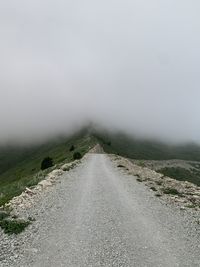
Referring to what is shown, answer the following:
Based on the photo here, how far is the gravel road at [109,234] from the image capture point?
1427 cm

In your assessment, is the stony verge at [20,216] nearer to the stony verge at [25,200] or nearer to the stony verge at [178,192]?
the stony verge at [25,200]

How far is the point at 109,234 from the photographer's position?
17.6 m

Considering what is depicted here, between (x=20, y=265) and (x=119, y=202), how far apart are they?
42.8ft

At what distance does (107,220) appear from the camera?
2039 cm

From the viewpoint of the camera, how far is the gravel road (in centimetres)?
1427

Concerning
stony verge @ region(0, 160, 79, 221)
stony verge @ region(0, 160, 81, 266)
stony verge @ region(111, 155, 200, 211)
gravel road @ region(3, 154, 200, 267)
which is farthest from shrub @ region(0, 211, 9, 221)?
stony verge @ region(111, 155, 200, 211)

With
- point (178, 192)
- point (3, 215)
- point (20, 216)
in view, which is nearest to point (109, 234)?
point (20, 216)

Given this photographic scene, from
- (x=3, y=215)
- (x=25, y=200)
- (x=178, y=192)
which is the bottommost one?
(x=25, y=200)

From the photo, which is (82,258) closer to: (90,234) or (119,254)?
(119,254)

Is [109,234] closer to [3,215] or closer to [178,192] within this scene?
[3,215]

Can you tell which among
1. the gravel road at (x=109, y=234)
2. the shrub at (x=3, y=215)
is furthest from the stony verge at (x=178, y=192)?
the shrub at (x=3, y=215)

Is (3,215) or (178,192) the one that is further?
(178,192)

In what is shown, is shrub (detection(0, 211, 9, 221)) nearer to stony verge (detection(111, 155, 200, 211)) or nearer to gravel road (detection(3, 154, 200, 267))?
gravel road (detection(3, 154, 200, 267))

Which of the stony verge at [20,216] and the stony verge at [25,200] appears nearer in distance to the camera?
the stony verge at [20,216]
